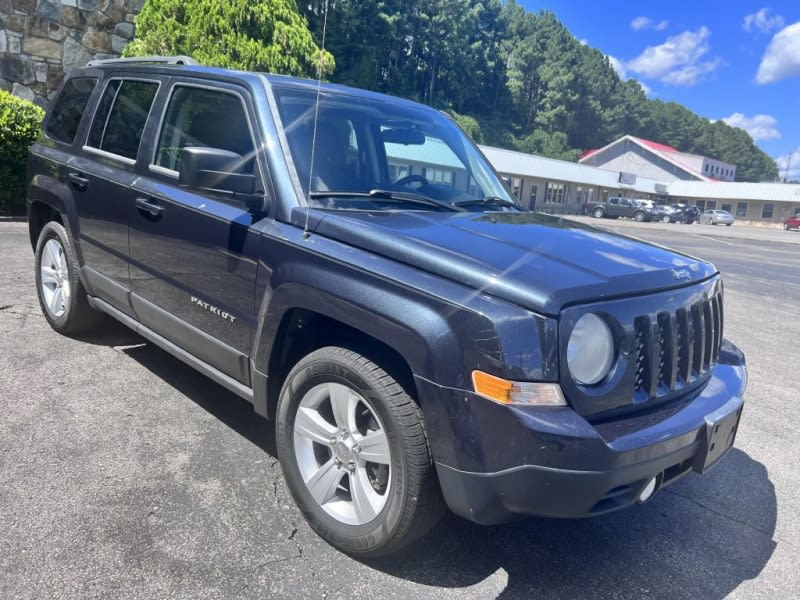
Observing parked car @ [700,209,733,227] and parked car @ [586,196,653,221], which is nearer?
parked car @ [586,196,653,221]

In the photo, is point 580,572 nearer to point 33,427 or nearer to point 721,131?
point 33,427

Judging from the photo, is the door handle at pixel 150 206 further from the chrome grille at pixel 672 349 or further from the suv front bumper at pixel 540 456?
the chrome grille at pixel 672 349

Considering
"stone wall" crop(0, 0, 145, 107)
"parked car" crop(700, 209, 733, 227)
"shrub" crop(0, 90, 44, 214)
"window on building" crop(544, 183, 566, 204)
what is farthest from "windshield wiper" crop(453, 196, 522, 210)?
"parked car" crop(700, 209, 733, 227)

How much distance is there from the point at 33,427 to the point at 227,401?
1.09m

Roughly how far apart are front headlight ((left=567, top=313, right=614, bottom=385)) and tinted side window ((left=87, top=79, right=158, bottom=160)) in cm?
288

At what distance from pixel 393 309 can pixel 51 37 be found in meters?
14.4

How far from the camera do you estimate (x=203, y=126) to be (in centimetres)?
345

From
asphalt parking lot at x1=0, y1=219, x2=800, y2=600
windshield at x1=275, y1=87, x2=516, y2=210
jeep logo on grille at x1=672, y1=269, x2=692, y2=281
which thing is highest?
windshield at x1=275, y1=87, x2=516, y2=210

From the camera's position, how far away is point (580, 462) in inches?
81.7

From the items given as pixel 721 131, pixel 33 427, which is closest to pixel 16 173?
pixel 33 427

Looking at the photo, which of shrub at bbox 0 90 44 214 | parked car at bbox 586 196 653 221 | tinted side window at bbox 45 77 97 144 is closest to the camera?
tinted side window at bbox 45 77 97 144

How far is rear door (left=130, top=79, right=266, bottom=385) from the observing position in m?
3.03

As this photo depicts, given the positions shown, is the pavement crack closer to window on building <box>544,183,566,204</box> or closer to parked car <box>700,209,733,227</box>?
window on building <box>544,183,566,204</box>

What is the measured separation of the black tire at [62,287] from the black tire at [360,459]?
2.51 m
